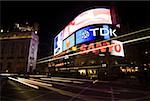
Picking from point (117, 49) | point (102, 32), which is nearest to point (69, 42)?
point (102, 32)

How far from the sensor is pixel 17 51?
63.9 meters

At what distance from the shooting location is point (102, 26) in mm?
43156

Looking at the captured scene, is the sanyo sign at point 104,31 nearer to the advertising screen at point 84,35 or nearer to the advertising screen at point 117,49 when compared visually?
the advertising screen at point 84,35

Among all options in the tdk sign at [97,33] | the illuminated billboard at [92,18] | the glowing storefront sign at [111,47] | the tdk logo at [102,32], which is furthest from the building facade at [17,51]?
the glowing storefront sign at [111,47]

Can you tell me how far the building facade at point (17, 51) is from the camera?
205 ft

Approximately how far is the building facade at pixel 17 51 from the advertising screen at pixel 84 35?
24.1 m

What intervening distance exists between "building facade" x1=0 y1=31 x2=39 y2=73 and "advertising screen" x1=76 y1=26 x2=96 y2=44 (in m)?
24.1

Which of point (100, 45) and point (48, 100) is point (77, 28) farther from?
point (48, 100)

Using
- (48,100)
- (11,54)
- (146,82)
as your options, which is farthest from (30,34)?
(48,100)

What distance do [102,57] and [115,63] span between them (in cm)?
360

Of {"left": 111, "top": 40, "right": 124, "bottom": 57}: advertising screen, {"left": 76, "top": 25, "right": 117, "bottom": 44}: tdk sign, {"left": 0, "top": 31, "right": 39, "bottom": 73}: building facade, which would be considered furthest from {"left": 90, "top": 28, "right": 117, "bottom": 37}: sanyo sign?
{"left": 0, "top": 31, "right": 39, "bottom": 73}: building facade

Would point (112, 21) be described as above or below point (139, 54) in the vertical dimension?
above

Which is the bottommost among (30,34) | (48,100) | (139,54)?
(48,100)

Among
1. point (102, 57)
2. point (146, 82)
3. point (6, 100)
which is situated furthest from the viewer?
point (102, 57)
